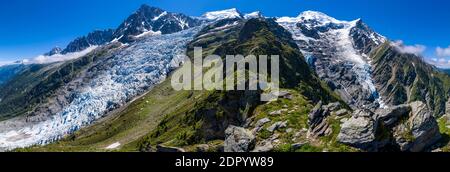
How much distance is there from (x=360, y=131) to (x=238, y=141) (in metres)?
24.4

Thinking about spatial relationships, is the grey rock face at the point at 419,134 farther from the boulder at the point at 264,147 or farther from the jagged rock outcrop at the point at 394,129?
the boulder at the point at 264,147

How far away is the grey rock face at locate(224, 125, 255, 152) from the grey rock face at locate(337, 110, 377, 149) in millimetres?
18285

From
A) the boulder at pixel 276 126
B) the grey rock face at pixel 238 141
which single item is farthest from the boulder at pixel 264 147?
the boulder at pixel 276 126

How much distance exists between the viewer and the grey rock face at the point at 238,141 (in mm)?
96781

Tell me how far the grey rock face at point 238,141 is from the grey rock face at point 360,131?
18.3 metres

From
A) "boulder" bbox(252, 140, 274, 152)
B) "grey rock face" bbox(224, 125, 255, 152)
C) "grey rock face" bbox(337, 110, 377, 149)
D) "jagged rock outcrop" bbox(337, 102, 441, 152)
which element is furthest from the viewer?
"grey rock face" bbox(224, 125, 255, 152)

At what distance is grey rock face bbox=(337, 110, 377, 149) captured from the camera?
269ft

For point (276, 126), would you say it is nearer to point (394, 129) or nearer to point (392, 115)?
point (392, 115)

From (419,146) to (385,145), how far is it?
5.22m

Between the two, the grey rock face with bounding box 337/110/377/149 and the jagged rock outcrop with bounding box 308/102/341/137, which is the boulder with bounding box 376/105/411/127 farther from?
the jagged rock outcrop with bounding box 308/102/341/137

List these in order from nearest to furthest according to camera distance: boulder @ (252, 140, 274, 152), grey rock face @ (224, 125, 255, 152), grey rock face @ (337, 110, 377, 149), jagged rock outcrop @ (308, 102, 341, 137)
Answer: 1. grey rock face @ (337, 110, 377, 149)
2. boulder @ (252, 140, 274, 152)
3. jagged rock outcrop @ (308, 102, 341, 137)
4. grey rock face @ (224, 125, 255, 152)

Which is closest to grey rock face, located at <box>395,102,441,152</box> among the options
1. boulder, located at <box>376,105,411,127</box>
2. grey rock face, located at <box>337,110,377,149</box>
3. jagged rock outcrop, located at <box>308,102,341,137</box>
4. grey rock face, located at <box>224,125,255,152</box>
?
boulder, located at <box>376,105,411,127</box>

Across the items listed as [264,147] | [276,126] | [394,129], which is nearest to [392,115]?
[394,129]
